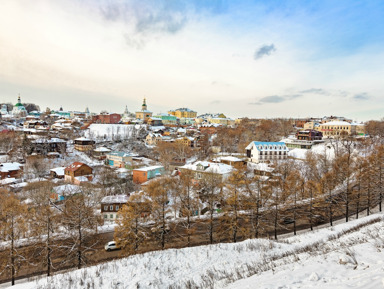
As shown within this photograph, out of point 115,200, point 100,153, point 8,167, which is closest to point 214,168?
point 115,200

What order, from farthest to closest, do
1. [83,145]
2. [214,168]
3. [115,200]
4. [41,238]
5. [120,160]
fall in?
1. [83,145]
2. [120,160]
3. [214,168]
4. [115,200]
5. [41,238]

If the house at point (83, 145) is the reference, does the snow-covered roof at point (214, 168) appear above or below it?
below

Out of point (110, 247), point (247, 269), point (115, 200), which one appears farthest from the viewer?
point (115, 200)

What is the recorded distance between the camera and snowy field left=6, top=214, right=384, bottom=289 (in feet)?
17.7

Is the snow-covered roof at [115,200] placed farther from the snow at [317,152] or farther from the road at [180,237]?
the snow at [317,152]

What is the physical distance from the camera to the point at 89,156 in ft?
186

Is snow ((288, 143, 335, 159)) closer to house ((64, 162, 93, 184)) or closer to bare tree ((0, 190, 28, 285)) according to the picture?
house ((64, 162, 93, 184))

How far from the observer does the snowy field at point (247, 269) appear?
5.40 m

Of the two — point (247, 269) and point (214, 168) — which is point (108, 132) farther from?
point (247, 269)

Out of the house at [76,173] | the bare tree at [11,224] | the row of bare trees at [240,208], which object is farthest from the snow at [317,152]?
the bare tree at [11,224]

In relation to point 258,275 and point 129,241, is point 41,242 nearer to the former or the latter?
point 129,241

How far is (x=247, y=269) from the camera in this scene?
8.62 meters

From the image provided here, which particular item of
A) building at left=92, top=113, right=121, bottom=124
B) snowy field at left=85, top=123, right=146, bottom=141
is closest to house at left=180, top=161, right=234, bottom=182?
snowy field at left=85, top=123, right=146, bottom=141

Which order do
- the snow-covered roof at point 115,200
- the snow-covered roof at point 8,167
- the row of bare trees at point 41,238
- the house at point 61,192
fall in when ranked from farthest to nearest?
1. the snow-covered roof at point 8,167
2. the house at point 61,192
3. the snow-covered roof at point 115,200
4. the row of bare trees at point 41,238
